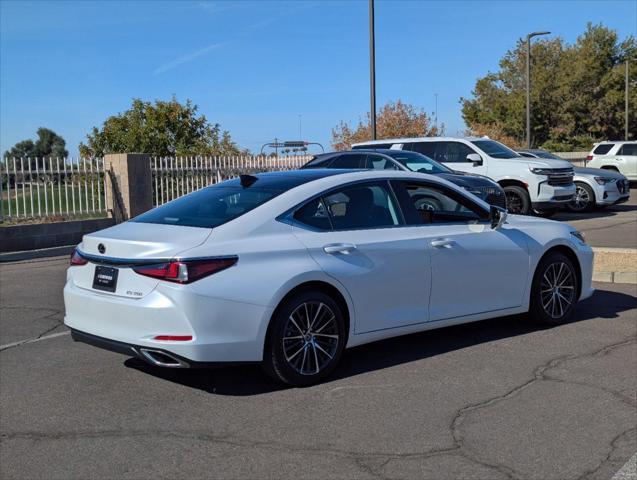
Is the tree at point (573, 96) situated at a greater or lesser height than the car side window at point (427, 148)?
greater

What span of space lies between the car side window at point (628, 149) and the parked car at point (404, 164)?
58.4 feet

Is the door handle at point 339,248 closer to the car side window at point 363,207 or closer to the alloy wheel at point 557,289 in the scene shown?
the car side window at point 363,207

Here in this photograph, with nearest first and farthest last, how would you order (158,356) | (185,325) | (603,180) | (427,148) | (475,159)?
1. (185,325)
2. (158,356)
3. (475,159)
4. (427,148)
5. (603,180)

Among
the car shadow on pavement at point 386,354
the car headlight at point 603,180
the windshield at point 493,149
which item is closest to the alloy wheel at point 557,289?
the car shadow on pavement at point 386,354

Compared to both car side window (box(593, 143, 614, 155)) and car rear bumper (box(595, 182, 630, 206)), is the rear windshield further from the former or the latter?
car side window (box(593, 143, 614, 155))

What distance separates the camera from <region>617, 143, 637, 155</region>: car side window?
101ft

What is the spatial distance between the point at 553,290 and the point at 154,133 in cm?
2118

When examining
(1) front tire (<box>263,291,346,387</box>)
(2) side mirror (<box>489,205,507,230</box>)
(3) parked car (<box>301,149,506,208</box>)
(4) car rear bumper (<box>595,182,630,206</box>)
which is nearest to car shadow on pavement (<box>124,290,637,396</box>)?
(1) front tire (<box>263,291,346,387</box>)

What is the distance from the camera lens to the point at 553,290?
741cm

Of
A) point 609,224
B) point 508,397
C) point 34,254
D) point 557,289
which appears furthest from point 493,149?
point 508,397

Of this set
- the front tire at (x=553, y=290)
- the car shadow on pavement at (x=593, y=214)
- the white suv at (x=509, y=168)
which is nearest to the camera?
the front tire at (x=553, y=290)

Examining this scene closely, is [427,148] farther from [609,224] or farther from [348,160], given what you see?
[609,224]

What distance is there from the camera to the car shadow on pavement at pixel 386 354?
579 centimetres

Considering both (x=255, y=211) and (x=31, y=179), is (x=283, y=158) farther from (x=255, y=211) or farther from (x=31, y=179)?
(x=255, y=211)
